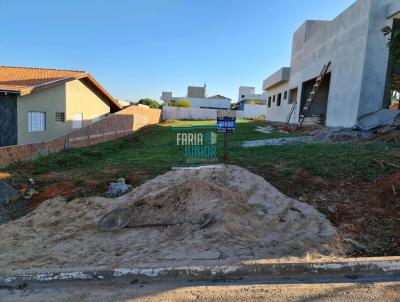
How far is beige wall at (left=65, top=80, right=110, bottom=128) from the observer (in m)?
18.5

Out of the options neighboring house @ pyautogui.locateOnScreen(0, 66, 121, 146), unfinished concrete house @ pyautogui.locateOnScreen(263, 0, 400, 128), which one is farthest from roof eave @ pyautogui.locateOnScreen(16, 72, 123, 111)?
unfinished concrete house @ pyautogui.locateOnScreen(263, 0, 400, 128)

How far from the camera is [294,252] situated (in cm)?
377

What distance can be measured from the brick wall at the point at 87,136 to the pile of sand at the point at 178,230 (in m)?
5.83

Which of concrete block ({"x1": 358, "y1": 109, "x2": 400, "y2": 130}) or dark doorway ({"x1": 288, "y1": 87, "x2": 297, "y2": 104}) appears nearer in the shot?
concrete block ({"x1": 358, "y1": 109, "x2": 400, "y2": 130})

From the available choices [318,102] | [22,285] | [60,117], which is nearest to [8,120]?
[60,117]

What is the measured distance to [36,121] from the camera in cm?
1667

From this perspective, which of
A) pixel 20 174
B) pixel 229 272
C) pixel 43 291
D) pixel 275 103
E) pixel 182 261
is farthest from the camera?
pixel 275 103

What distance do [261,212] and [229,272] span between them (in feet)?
5.92

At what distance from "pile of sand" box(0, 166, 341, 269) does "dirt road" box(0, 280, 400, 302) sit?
0.45 meters

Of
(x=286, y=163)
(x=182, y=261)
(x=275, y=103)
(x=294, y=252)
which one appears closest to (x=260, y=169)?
(x=286, y=163)

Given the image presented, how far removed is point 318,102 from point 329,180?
1471 centimetres

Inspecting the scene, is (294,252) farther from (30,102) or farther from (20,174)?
(30,102)

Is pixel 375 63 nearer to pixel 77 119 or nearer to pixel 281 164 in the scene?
pixel 281 164

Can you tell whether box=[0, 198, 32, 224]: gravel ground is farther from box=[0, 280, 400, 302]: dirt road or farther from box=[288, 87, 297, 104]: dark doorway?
box=[288, 87, 297, 104]: dark doorway
